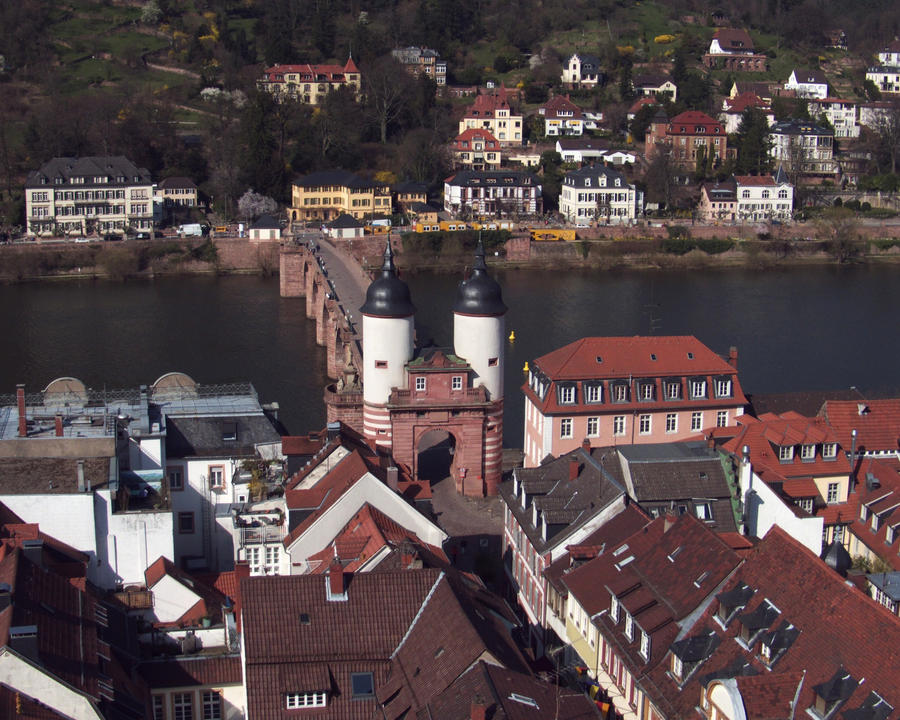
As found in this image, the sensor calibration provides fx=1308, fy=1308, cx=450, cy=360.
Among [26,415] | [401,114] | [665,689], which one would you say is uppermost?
[401,114]

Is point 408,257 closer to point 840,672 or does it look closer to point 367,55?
point 367,55

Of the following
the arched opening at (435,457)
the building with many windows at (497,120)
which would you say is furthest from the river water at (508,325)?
the building with many windows at (497,120)

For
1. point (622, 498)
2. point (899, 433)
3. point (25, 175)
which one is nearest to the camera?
point (622, 498)

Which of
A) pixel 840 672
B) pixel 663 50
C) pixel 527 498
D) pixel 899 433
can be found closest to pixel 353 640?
pixel 840 672

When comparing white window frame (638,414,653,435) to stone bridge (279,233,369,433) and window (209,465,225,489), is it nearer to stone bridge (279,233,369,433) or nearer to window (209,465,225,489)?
stone bridge (279,233,369,433)

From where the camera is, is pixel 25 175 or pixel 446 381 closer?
pixel 446 381

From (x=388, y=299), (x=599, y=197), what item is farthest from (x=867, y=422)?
(x=599, y=197)

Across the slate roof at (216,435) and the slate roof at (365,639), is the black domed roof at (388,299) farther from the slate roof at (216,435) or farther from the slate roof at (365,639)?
the slate roof at (365,639)

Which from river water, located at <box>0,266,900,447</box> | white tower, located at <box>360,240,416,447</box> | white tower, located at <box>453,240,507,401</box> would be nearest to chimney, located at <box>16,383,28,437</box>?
white tower, located at <box>360,240,416,447</box>
